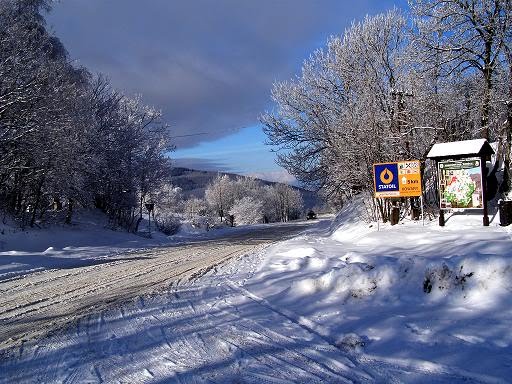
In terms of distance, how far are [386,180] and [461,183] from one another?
2.60 meters

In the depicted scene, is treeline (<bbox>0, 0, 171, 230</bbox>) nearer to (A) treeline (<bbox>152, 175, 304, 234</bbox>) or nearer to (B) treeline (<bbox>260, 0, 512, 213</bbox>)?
(B) treeline (<bbox>260, 0, 512, 213</bbox>)

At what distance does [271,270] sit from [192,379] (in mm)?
6072

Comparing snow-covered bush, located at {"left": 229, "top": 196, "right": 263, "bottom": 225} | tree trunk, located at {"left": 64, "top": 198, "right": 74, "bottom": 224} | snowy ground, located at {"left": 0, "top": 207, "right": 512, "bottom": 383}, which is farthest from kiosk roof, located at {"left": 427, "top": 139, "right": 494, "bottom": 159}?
snow-covered bush, located at {"left": 229, "top": 196, "right": 263, "bottom": 225}

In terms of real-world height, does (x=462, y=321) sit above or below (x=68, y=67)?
below

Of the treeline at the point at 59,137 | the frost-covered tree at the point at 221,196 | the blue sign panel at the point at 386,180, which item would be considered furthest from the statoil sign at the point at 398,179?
the frost-covered tree at the point at 221,196

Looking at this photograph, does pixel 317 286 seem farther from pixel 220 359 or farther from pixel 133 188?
pixel 133 188

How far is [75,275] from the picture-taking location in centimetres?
1182

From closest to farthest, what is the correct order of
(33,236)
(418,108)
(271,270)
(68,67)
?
1. (271,270)
2. (418,108)
3. (33,236)
4. (68,67)

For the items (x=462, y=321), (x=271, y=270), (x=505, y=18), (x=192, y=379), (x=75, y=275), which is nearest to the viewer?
(x=192, y=379)

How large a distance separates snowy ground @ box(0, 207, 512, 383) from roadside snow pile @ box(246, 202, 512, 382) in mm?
18

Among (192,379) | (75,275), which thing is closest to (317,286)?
(192,379)

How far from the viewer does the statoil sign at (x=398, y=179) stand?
46.8ft

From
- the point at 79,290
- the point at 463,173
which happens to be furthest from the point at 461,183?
the point at 79,290

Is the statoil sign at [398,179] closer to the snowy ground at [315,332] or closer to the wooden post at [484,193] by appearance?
the wooden post at [484,193]
